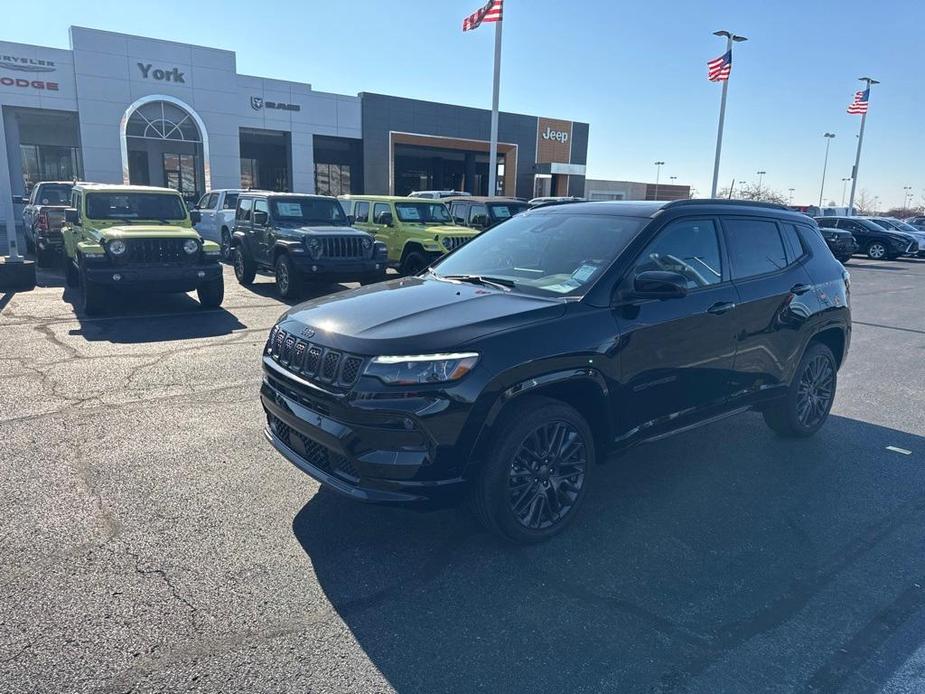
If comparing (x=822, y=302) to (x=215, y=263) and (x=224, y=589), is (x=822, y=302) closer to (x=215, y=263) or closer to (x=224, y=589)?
(x=224, y=589)

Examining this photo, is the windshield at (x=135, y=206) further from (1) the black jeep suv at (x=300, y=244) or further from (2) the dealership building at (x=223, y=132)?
(2) the dealership building at (x=223, y=132)

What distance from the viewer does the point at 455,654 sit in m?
2.78

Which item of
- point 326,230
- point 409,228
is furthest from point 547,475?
point 409,228

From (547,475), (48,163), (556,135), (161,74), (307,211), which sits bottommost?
(547,475)

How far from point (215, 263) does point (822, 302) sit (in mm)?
8384

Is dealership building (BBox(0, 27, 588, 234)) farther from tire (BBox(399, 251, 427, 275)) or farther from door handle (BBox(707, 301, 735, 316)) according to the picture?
door handle (BBox(707, 301, 735, 316))

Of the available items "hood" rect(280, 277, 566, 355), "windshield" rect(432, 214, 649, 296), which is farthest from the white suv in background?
"hood" rect(280, 277, 566, 355)

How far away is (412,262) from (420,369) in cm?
1088

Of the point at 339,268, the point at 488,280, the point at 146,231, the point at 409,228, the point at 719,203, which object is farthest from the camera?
the point at 409,228

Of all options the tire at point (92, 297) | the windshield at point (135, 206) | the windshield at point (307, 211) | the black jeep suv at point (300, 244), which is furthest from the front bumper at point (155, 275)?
the windshield at point (307, 211)

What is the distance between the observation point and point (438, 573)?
11.1 feet

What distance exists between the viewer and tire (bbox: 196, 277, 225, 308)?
10.3 meters

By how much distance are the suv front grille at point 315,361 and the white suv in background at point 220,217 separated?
46.8ft

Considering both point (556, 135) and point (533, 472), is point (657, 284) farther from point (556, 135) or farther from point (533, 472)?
point (556, 135)
